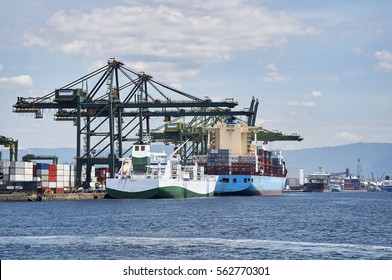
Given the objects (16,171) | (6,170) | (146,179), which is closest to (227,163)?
(146,179)

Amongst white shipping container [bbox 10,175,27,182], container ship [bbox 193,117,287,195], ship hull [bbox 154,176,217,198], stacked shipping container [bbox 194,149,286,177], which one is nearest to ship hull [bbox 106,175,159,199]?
ship hull [bbox 154,176,217,198]

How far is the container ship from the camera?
125 metres

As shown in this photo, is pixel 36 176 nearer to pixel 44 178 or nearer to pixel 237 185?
pixel 44 178

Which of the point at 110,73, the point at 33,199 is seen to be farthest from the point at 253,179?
the point at 33,199

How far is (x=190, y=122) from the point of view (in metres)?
144

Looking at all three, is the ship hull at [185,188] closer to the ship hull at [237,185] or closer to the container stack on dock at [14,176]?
the ship hull at [237,185]

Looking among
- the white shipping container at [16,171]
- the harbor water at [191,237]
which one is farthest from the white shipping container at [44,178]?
the harbor water at [191,237]

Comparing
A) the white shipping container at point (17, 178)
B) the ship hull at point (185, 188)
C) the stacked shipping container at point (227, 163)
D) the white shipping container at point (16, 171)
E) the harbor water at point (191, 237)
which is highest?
the stacked shipping container at point (227, 163)

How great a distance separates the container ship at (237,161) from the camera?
125125 millimetres

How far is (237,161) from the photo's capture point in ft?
424

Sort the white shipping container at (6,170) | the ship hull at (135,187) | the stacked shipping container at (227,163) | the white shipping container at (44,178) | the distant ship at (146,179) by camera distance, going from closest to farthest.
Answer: the ship hull at (135,187)
the distant ship at (146,179)
the white shipping container at (6,170)
the white shipping container at (44,178)
the stacked shipping container at (227,163)

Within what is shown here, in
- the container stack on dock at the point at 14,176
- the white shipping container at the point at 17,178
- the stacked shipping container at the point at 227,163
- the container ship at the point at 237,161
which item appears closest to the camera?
the container stack on dock at the point at 14,176

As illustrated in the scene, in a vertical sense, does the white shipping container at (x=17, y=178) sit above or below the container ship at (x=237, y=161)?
below

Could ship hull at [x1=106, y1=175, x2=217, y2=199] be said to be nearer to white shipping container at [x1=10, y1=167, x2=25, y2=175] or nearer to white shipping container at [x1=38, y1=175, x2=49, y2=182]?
white shipping container at [x1=10, y1=167, x2=25, y2=175]
